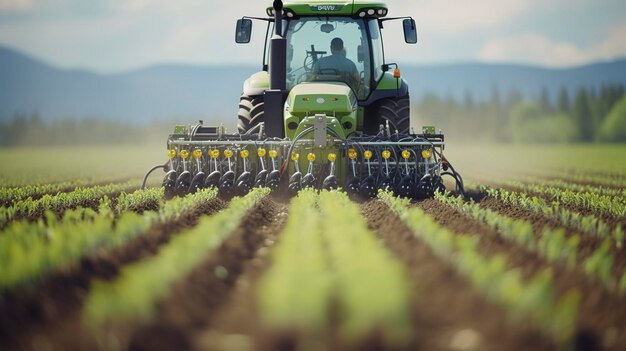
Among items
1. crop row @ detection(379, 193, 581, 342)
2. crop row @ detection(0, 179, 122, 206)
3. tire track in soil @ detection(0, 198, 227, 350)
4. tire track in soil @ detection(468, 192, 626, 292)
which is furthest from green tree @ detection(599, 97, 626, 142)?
tire track in soil @ detection(0, 198, 227, 350)

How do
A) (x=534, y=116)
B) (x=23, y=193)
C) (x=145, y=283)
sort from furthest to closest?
(x=534, y=116)
(x=23, y=193)
(x=145, y=283)

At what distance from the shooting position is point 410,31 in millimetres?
12938

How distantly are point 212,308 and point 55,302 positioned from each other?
0.92m

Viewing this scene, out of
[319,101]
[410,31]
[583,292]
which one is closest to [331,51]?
[319,101]

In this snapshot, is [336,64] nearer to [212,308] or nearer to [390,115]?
[390,115]

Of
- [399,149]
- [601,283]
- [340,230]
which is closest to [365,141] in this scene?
[399,149]

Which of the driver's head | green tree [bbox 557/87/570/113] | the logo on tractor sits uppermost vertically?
the logo on tractor

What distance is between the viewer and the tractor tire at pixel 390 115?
13.8 metres

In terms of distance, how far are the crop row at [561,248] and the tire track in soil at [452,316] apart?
100cm

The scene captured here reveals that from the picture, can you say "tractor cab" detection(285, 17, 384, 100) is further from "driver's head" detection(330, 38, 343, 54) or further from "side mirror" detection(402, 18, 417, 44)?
"side mirror" detection(402, 18, 417, 44)

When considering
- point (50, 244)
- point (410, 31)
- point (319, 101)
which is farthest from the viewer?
point (410, 31)

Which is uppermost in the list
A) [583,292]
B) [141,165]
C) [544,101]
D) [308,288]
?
[308,288]

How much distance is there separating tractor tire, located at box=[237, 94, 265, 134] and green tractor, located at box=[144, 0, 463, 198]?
0.02 meters

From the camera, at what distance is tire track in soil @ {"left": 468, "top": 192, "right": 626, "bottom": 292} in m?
6.77
